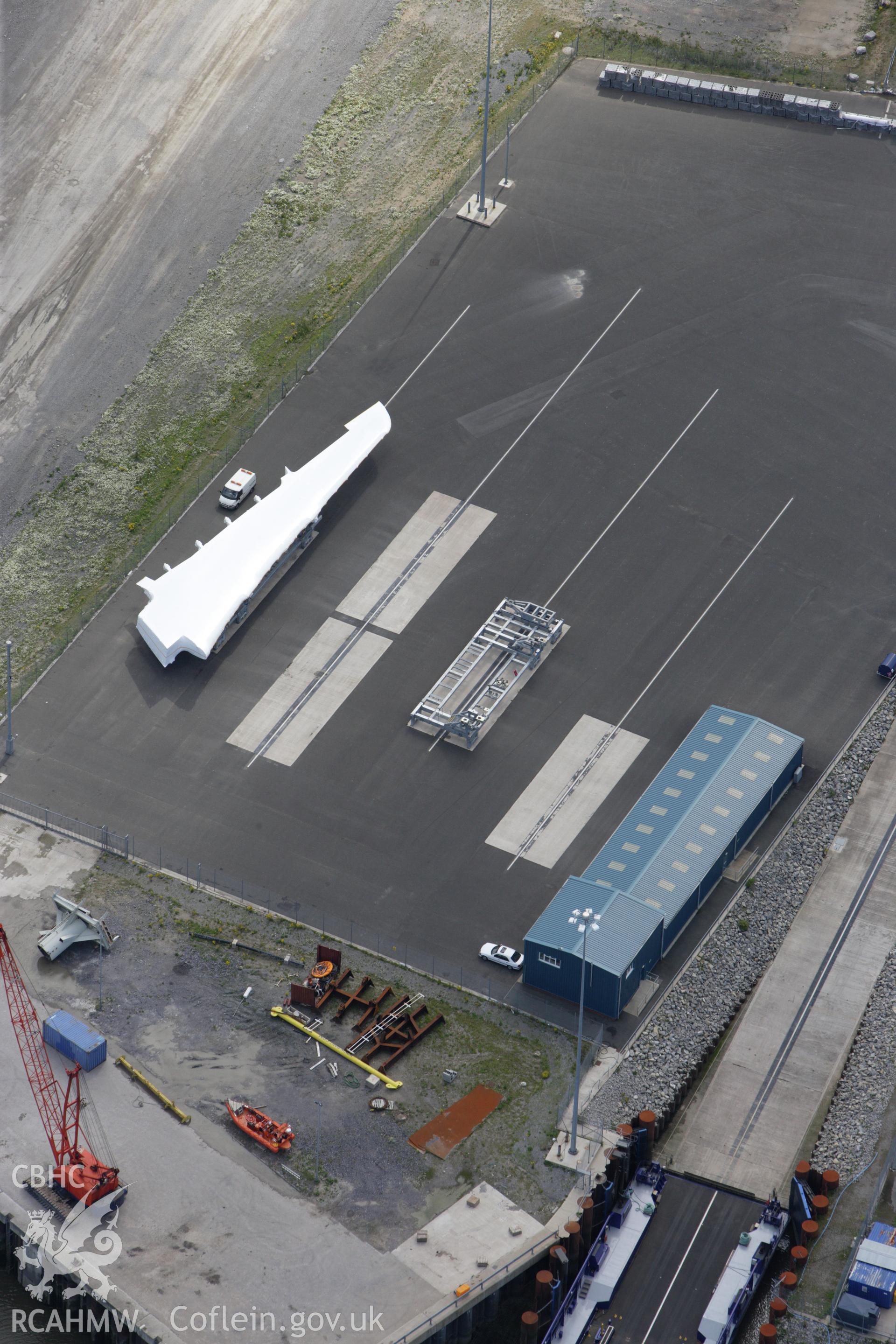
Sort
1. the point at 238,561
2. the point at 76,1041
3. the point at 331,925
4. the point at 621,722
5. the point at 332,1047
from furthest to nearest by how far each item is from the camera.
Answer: the point at 238,561, the point at 621,722, the point at 331,925, the point at 332,1047, the point at 76,1041

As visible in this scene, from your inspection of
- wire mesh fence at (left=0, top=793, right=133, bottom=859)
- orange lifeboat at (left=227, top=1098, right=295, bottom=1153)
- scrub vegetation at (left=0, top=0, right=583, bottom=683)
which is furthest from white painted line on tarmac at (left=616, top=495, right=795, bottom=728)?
scrub vegetation at (left=0, top=0, right=583, bottom=683)

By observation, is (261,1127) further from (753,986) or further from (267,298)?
(267,298)

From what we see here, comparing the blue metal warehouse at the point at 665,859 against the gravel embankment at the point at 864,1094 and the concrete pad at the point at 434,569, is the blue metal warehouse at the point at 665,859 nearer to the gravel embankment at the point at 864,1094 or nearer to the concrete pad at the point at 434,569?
the gravel embankment at the point at 864,1094

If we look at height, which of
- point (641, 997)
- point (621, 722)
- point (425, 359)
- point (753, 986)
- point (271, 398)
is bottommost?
point (641, 997)

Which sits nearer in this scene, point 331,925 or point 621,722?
point 331,925

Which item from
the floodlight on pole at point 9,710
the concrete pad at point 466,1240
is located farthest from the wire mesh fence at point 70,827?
the concrete pad at point 466,1240

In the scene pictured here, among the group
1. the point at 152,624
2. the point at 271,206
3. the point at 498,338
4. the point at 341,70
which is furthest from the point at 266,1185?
the point at 341,70

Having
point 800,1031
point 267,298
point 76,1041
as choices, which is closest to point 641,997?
point 800,1031
